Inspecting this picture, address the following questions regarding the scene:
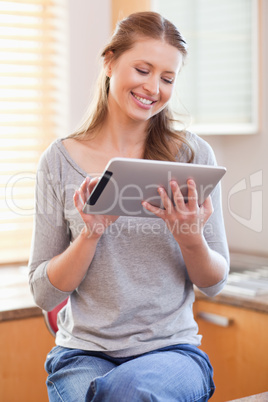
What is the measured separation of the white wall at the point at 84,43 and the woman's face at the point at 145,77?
94 cm

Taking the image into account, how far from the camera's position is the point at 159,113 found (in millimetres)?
1469

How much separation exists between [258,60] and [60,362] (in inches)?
68.0

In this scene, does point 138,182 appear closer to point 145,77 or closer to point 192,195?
point 192,195

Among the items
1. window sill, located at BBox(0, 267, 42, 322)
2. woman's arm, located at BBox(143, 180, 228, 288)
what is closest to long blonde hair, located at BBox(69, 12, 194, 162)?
woman's arm, located at BBox(143, 180, 228, 288)

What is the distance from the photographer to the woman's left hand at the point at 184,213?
1151 millimetres

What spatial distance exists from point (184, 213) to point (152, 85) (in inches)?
11.7

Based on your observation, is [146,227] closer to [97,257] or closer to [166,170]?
[97,257]

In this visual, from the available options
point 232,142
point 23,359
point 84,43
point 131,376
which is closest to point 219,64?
point 232,142

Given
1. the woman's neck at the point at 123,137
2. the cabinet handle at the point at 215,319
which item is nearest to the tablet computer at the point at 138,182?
the woman's neck at the point at 123,137

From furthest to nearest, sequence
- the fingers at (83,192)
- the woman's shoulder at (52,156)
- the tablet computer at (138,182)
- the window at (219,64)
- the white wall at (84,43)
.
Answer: the window at (219,64) → the white wall at (84,43) → the woman's shoulder at (52,156) → the fingers at (83,192) → the tablet computer at (138,182)

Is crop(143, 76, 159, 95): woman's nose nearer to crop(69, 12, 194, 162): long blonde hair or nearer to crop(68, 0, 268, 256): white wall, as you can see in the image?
crop(69, 12, 194, 162): long blonde hair

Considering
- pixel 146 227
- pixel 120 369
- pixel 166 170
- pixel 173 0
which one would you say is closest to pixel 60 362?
pixel 120 369

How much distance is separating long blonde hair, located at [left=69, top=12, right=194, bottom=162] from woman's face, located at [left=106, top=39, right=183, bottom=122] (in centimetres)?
2

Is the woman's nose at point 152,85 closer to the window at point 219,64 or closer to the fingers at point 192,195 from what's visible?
the fingers at point 192,195
